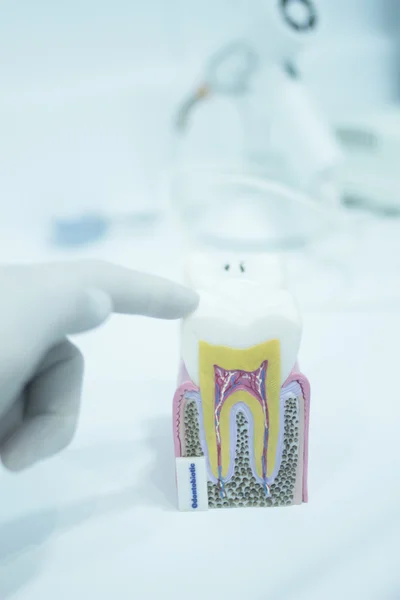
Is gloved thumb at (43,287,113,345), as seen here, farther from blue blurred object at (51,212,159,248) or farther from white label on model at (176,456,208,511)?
blue blurred object at (51,212,159,248)

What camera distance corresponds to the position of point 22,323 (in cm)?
33

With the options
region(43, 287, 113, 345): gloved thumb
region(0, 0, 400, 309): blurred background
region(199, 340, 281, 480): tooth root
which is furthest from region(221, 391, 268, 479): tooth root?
region(0, 0, 400, 309): blurred background

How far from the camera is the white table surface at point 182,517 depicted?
0.38 metres

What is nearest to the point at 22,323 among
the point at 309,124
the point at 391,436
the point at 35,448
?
the point at 35,448

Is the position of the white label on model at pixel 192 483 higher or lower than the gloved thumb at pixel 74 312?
lower

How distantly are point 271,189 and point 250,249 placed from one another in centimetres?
9

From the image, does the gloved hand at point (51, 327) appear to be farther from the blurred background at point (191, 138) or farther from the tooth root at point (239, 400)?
the blurred background at point (191, 138)

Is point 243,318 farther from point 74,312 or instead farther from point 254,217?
point 254,217

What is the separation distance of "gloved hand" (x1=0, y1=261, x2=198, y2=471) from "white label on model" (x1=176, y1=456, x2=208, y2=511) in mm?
85

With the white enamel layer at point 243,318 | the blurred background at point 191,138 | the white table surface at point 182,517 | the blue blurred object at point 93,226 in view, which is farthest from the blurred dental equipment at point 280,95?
the white enamel layer at point 243,318

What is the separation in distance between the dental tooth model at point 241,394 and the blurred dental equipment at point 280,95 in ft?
1.40

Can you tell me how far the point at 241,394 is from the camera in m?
0.42

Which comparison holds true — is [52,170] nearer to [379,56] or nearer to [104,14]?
[104,14]

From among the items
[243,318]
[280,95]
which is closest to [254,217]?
[280,95]
